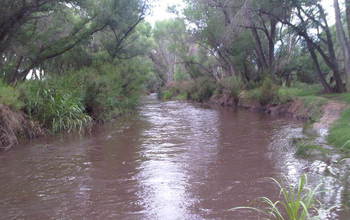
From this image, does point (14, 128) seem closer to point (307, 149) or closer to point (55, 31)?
point (307, 149)

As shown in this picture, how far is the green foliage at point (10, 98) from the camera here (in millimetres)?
11445

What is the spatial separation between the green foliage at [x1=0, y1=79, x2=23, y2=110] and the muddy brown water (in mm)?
1403

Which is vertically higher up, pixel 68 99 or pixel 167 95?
pixel 68 99

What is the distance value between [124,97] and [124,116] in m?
1.85

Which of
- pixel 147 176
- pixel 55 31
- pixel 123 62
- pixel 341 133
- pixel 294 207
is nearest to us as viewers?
pixel 294 207

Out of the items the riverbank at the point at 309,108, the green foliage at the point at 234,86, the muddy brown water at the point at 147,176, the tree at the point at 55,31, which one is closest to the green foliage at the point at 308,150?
the riverbank at the point at 309,108

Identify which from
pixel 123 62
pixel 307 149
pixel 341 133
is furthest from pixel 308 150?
pixel 123 62

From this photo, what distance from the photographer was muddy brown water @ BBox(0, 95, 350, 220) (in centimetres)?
600

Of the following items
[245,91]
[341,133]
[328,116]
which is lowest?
[341,133]

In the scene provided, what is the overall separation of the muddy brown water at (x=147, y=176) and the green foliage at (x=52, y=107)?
3.58 feet

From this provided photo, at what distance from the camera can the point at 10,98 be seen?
11.6 m

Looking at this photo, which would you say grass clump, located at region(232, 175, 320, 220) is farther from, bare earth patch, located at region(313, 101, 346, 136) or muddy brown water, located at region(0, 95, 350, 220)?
bare earth patch, located at region(313, 101, 346, 136)

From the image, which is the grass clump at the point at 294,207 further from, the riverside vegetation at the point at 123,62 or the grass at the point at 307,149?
the riverside vegetation at the point at 123,62

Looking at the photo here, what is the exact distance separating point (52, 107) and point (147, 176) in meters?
7.38
